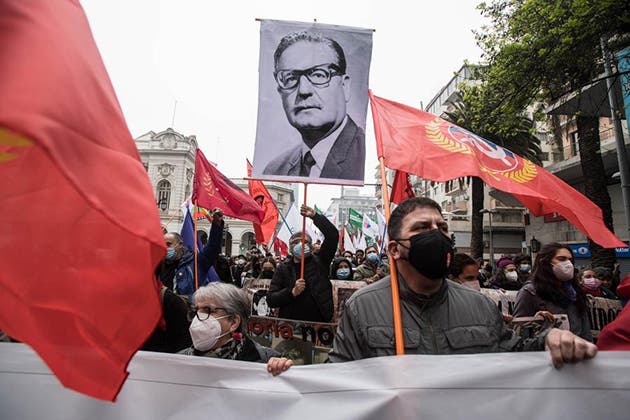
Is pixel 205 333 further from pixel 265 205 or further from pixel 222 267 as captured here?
pixel 265 205

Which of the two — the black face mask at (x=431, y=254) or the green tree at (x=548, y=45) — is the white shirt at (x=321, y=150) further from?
the green tree at (x=548, y=45)

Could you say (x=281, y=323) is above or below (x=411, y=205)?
below

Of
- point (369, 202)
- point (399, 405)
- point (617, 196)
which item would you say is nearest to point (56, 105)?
point (399, 405)

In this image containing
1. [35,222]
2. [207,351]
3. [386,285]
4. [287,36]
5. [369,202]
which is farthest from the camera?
[369,202]

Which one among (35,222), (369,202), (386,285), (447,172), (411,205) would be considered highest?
(369,202)

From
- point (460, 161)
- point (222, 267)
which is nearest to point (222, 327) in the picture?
point (460, 161)

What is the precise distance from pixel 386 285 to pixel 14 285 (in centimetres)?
158

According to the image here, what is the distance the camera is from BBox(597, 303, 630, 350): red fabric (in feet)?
5.32

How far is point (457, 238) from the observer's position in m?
38.7

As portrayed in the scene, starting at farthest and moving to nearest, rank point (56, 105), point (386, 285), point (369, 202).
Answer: point (369, 202)
point (386, 285)
point (56, 105)

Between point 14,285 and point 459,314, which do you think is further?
point 459,314

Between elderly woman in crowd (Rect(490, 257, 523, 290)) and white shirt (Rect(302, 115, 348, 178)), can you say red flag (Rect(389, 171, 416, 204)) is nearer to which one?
white shirt (Rect(302, 115, 348, 178))

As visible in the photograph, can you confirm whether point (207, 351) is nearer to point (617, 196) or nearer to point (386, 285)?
point (386, 285)

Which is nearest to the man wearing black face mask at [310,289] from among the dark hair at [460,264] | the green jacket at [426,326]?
the dark hair at [460,264]
